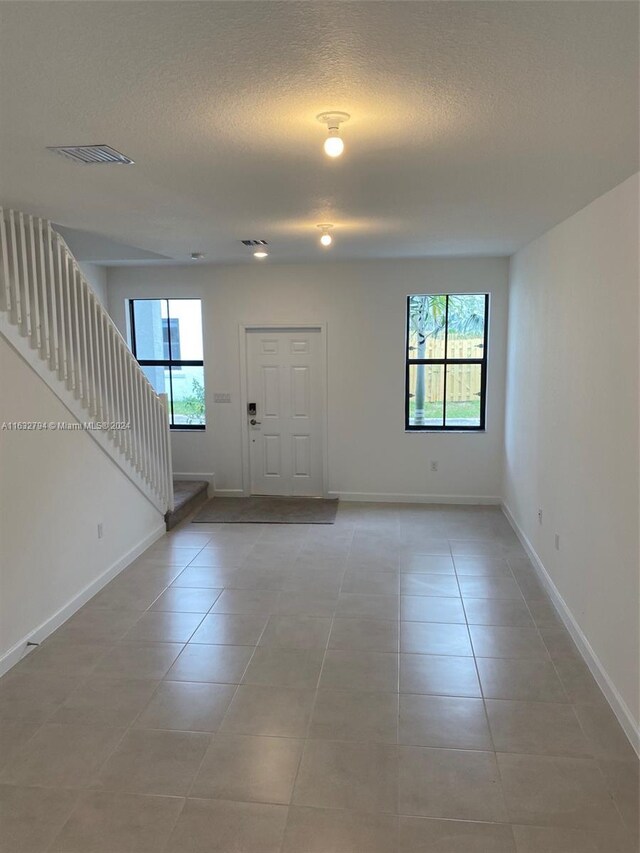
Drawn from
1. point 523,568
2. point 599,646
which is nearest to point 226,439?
point 523,568

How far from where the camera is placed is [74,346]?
423 cm

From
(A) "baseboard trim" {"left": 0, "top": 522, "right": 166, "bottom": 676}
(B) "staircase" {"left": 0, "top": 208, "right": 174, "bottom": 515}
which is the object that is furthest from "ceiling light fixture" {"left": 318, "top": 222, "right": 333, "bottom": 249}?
(A) "baseboard trim" {"left": 0, "top": 522, "right": 166, "bottom": 676}

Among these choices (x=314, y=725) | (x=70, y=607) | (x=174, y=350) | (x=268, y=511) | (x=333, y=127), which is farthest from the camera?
(x=174, y=350)

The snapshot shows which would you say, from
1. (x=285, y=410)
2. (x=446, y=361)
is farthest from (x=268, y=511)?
(x=446, y=361)

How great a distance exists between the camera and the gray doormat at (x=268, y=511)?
6094mm

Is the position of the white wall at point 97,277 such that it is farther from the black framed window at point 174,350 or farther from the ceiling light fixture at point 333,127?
the ceiling light fixture at point 333,127

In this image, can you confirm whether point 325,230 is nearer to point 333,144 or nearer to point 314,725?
point 333,144

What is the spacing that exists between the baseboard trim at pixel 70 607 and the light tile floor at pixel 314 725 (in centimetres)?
8

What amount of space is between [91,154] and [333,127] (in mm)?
1055

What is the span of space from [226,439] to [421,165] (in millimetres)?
4723

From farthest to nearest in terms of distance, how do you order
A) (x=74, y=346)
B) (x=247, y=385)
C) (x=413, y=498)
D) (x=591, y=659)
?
(x=247, y=385), (x=413, y=498), (x=74, y=346), (x=591, y=659)

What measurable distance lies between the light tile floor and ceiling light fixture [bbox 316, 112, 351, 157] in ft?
8.15

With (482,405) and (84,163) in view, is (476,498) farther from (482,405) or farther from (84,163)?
(84,163)

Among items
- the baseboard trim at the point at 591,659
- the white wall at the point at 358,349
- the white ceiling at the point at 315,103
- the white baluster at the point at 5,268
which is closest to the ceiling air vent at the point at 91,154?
the white ceiling at the point at 315,103
